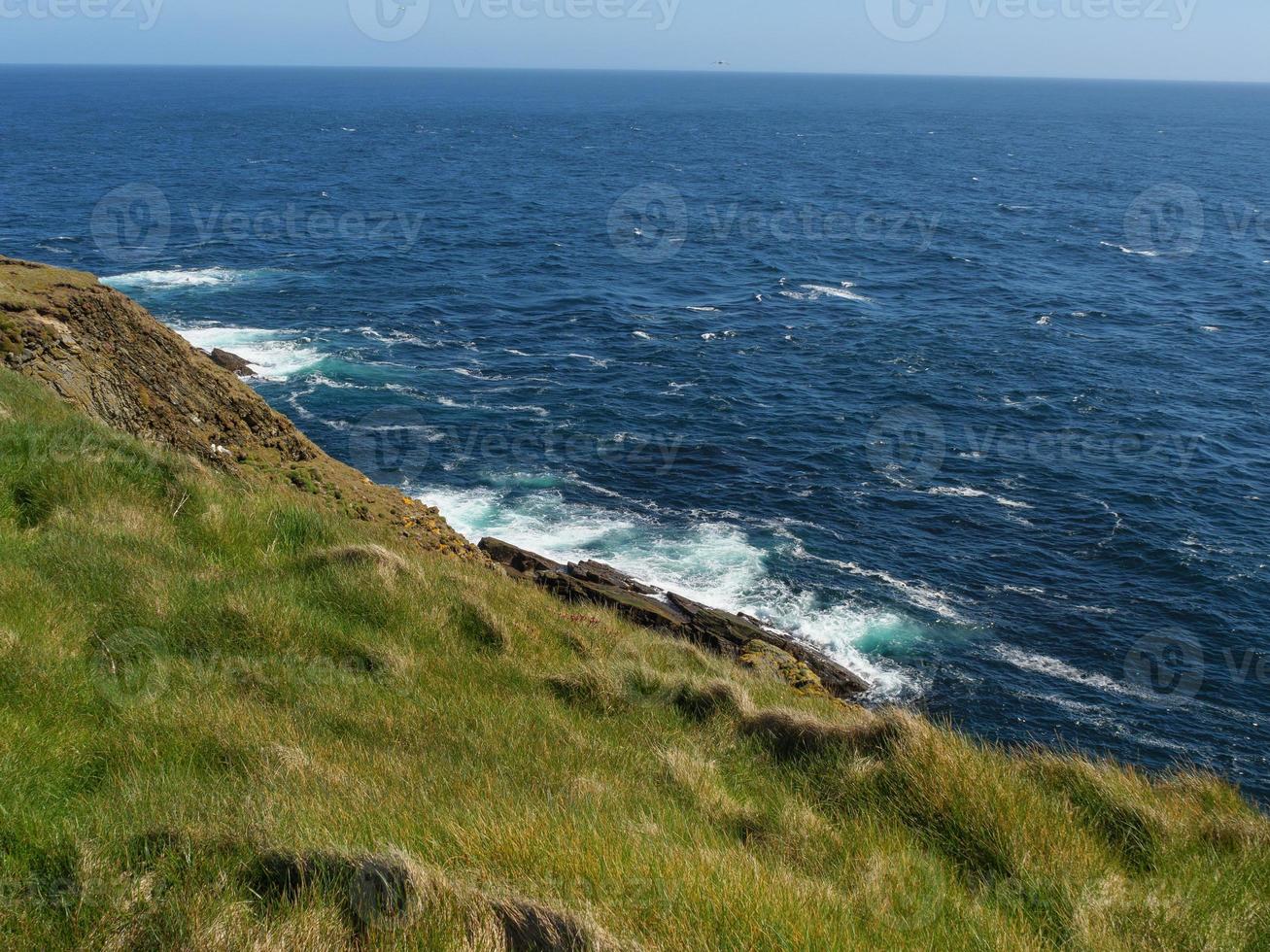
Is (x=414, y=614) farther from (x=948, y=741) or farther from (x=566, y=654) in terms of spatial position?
(x=948, y=741)

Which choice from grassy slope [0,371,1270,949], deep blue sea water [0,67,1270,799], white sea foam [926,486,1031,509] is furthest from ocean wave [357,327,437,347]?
grassy slope [0,371,1270,949]

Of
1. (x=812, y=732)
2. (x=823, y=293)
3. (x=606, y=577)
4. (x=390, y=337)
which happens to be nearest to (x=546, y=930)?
(x=812, y=732)

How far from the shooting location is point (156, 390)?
2633 centimetres

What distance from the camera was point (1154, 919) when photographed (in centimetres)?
652

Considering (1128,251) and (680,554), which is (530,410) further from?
(1128,251)

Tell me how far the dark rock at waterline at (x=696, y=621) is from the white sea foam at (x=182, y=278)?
4192 centimetres

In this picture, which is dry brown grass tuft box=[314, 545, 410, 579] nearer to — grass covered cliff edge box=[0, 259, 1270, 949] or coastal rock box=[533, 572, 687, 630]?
grass covered cliff edge box=[0, 259, 1270, 949]

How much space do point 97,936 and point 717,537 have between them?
29481 millimetres

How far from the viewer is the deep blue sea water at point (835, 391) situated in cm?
2955

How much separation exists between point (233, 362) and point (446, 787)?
42.3 m

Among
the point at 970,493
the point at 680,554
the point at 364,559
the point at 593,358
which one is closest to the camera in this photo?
the point at 364,559

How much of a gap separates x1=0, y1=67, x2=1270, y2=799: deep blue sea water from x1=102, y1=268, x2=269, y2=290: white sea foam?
399 millimetres

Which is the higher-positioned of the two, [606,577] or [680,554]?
[606,577]

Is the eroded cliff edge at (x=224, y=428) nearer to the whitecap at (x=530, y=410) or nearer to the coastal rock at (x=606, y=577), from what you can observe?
the coastal rock at (x=606, y=577)
